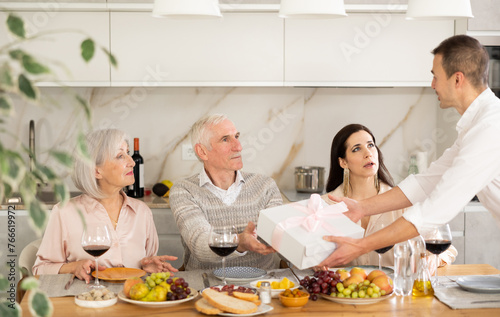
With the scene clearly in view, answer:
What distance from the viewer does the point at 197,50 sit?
3.87 metres

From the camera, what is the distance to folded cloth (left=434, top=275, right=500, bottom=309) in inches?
73.7

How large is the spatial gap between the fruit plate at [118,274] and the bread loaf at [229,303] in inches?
16.9

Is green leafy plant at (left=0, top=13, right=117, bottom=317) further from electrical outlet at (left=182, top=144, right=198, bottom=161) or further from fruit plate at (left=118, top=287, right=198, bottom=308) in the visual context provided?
electrical outlet at (left=182, top=144, right=198, bottom=161)

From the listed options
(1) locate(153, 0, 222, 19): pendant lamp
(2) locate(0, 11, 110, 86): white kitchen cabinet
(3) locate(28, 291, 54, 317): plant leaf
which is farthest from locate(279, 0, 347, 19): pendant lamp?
(2) locate(0, 11, 110, 86): white kitchen cabinet

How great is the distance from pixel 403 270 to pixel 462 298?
7.7 inches

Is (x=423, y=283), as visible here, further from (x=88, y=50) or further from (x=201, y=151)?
(x=88, y=50)

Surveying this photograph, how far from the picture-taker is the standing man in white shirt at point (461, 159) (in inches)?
77.9

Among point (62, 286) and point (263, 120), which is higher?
point (263, 120)

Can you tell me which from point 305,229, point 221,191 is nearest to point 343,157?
point 221,191

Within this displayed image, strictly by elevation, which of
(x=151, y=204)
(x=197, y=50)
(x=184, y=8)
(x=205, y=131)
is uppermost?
(x=197, y=50)

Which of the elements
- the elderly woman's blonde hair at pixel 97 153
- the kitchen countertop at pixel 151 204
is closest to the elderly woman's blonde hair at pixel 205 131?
the elderly woman's blonde hair at pixel 97 153

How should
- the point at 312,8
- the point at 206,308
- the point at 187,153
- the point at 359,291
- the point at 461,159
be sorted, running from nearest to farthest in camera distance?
the point at 206,308, the point at 359,291, the point at 461,159, the point at 312,8, the point at 187,153

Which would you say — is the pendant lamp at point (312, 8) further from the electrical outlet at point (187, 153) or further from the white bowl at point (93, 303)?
the electrical outlet at point (187, 153)

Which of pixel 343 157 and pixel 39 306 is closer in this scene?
pixel 39 306
